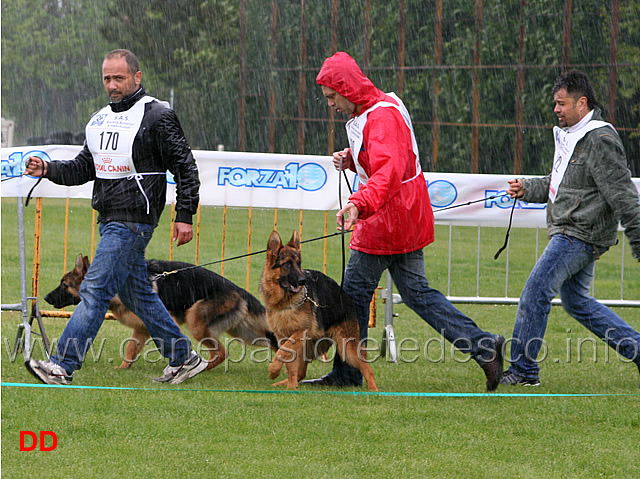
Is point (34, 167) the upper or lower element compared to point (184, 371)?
upper

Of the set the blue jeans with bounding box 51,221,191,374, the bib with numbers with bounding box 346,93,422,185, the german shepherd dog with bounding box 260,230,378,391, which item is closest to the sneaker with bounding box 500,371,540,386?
the german shepherd dog with bounding box 260,230,378,391

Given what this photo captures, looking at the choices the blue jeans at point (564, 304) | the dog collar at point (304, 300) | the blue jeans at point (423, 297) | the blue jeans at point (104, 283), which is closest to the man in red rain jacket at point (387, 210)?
the blue jeans at point (423, 297)

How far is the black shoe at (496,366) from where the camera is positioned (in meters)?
5.25

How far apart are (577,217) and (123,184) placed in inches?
105

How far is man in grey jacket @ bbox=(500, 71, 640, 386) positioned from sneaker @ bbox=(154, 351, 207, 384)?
6.22ft

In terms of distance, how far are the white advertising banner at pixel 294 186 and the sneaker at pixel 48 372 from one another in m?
1.99

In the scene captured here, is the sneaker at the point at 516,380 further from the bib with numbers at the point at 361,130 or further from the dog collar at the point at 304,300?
the bib with numbers at the point at 361,130

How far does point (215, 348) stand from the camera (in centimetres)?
616

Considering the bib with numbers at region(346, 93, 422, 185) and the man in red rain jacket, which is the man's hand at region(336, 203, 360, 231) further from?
the bib with numbers at region(346, 93, 422, 185)

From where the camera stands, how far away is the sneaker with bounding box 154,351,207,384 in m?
5.52

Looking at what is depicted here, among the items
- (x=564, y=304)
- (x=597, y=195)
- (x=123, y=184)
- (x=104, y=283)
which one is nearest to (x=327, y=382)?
(x=104, y=283)

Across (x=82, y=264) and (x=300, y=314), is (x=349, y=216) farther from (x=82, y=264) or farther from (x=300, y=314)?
(x=82, y=264)

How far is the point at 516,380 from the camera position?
18.7 feet

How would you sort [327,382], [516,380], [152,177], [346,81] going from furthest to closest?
1. [516,380]
2. [327,382]
3. [152,177]
4. [346,81]
